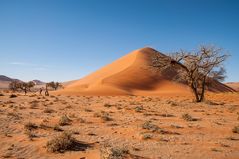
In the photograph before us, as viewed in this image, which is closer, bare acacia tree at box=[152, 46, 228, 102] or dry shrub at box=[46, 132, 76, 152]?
dry shrub at box=[46, 132, 76, 152]

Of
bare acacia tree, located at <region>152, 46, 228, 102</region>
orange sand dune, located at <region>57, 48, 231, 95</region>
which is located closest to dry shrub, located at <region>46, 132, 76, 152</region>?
bare acacia tree, located at <region>152, 46, 228, 102</region>

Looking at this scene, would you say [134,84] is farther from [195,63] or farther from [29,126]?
[29,126]

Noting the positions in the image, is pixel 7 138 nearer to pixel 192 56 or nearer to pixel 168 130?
pixel 168 130

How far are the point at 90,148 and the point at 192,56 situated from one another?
21.3m

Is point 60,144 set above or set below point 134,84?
below

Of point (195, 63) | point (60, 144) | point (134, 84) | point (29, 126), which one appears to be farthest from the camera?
point (134, 84)

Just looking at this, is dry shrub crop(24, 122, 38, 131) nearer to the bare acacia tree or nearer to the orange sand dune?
the bare acacia tree

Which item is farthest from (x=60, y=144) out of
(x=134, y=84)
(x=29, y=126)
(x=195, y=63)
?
(x=134, y=84)

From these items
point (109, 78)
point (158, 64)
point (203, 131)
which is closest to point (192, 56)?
point (158, 64)

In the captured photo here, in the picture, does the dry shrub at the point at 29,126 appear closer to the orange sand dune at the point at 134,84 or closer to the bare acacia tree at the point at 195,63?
the bare acacia tree at the point at 195,63

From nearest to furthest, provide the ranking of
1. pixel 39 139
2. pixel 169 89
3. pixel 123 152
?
pixel 123 152 → pixel 39 139 → pixel 169 89

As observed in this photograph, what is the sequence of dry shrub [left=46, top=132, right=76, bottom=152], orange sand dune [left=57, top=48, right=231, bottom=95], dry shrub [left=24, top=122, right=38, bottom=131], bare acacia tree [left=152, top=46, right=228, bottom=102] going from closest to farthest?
dry shrub [left=46, top=132, right=76, bottom=152] < dry shrub [left=24, top=122, right=38, bottom=131] < bare acacia tree [left=152, top=46, right=228, bottom=102] < orange sand dune [left=57, top=48, right=231, bottom=95]

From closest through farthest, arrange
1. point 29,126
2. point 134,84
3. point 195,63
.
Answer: point 29,126, point 195,63, point 134,84

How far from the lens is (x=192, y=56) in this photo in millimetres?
A: 27172
